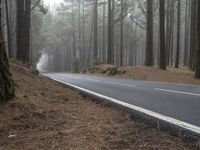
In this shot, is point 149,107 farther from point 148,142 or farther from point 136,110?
point 148,142

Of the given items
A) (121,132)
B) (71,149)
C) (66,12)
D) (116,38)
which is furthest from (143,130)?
(66,12)

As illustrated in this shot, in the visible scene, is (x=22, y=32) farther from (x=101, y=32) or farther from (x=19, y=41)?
(x=101, y=32)

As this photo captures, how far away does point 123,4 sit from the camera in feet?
154

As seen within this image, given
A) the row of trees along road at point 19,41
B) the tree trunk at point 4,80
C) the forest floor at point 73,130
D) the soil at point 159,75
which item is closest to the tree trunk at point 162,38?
the soil at point 159,75

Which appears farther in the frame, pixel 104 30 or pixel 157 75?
pixel 104 30

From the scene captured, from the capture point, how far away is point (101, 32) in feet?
235

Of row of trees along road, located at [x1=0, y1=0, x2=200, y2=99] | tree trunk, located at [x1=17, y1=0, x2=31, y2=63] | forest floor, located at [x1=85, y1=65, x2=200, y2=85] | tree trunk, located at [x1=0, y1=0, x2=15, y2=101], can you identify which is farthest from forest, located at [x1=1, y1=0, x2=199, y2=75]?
tree trunk, located at [x1=0, y1=0, x2=15, y2=101]

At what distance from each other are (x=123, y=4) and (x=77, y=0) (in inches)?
859

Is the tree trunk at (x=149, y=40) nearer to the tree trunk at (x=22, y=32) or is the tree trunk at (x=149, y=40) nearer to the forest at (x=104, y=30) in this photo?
the forest at (x=104, y=30)

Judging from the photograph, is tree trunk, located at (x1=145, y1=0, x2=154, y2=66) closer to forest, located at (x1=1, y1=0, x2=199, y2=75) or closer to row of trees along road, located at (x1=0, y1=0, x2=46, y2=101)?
forest, located at (x1=1, y1=0, x2=199, y2=75)

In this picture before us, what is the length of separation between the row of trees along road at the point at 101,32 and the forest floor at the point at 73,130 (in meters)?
0.64

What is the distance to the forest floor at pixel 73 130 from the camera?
4.94 metres

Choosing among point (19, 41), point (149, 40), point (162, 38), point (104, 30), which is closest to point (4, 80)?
point (19, 41)

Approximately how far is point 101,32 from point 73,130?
6646cm
